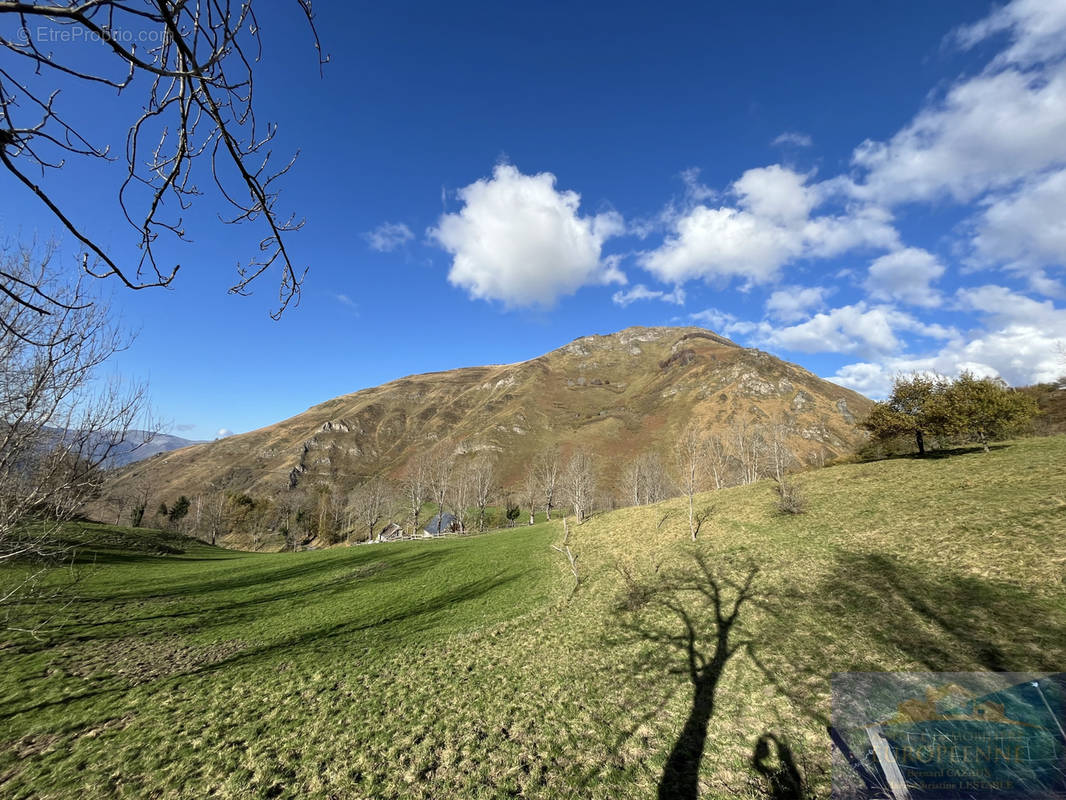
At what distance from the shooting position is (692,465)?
2264 centimetres

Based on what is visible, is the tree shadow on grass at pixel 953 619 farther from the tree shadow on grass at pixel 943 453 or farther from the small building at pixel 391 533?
the small building at pixel 391 533

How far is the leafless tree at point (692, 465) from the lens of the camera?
22.7 m

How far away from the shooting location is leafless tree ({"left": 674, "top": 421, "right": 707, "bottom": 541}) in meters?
22.7

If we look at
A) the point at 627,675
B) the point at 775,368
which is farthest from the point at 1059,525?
the point at 775,368

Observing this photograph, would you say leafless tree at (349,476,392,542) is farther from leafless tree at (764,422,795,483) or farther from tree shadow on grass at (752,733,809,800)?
tree shadow on grass at (752,733,809,800)

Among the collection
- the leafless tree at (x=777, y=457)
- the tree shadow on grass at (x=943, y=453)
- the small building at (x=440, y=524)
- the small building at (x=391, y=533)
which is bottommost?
the small building at (x=391, y=533)

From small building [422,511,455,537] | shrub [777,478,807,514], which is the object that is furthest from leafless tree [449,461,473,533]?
shrub [777,478,807,514]

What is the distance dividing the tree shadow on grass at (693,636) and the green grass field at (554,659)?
9 cm

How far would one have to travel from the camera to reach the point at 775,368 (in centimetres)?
16612

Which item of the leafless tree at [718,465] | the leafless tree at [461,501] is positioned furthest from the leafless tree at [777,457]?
the leafless tree at [461,501]

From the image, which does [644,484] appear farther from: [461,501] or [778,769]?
[778,769]

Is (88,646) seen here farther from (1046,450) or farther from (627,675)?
(1046,450)

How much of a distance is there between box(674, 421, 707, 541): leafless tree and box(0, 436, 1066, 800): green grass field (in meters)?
3.07

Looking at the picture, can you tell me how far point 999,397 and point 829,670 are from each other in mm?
25498
